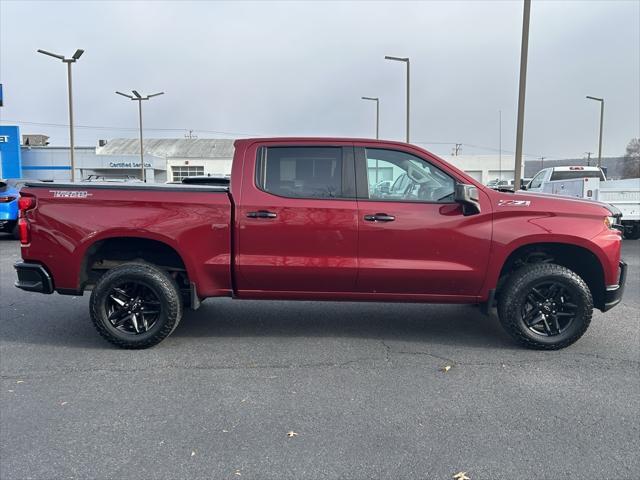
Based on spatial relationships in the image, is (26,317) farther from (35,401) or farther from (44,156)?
(44,156)

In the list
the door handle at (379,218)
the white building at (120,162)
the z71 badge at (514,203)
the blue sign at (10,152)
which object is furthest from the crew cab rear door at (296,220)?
the blue sign at (10,152)

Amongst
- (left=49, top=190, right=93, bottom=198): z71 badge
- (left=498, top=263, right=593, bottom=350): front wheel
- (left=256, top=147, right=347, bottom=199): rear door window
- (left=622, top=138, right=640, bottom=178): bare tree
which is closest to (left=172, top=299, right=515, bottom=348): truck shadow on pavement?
(left=498, top=263, right=593, bottom=350): front wheel

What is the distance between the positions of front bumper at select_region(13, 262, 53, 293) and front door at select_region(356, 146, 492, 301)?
9.53 feet

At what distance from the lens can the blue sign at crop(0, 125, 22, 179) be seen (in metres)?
34.5

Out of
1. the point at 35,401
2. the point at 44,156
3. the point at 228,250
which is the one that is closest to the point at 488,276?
the point at 228,250

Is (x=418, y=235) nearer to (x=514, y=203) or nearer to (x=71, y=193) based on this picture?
(x=514, y=203)

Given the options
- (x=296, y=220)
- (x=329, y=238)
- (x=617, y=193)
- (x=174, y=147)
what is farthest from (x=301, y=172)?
(x=174, y=147)

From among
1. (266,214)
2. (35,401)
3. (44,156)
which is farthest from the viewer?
(44,156)

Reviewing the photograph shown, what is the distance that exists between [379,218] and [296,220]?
0.74 m

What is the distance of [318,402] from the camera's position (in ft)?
12.2

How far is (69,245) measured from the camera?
478 centimetres

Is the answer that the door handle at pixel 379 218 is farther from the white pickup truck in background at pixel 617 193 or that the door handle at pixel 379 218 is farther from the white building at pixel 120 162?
the white building at pixel 120 162

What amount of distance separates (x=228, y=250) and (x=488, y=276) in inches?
93.5

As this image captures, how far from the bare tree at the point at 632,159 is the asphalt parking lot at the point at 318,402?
3297 inches
